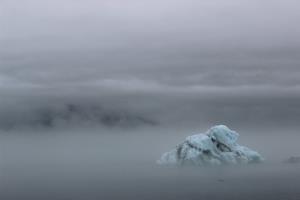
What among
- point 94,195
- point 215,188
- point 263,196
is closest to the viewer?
point 263,196

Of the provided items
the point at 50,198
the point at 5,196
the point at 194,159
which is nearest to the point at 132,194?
the point at 50,198

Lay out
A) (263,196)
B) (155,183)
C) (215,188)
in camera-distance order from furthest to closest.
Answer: (155,183), (215,188), (263,196)

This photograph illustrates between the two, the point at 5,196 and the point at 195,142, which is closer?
the point at 5,196

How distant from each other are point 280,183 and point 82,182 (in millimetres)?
55878

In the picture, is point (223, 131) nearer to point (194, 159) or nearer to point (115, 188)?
point (194, 159)

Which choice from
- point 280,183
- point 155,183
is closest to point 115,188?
point 155,183

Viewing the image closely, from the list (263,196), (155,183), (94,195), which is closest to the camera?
(263,196)

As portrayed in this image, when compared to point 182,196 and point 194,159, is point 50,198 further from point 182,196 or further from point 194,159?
point 194,159

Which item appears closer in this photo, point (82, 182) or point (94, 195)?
point (94, 195)

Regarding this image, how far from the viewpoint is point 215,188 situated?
557 feet

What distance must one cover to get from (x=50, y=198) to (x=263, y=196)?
149 feet

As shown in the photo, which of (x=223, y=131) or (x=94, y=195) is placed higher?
(x=223, y=131)

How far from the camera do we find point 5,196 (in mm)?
159750

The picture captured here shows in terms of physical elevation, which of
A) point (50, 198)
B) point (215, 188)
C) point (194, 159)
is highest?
point (194, 159)
